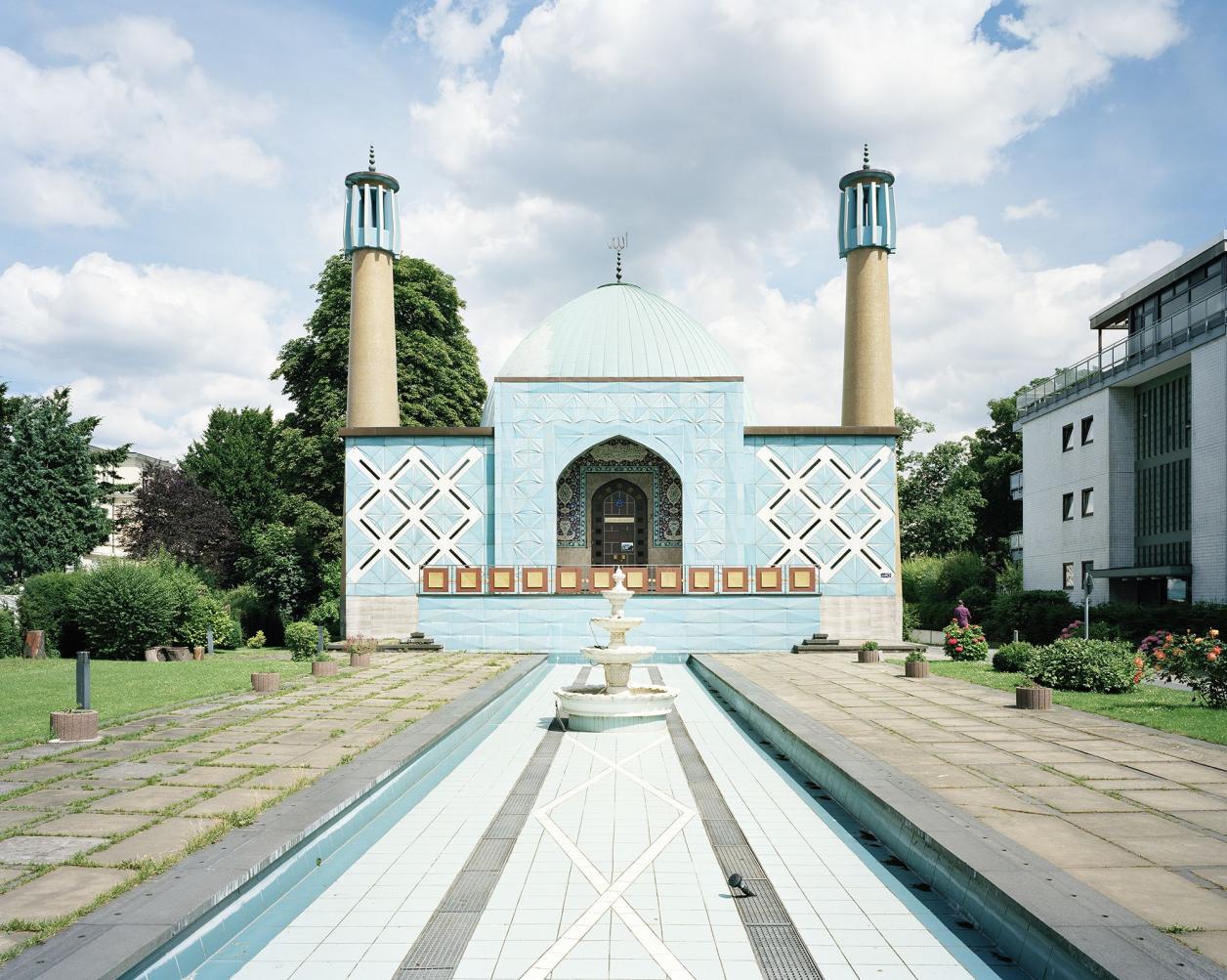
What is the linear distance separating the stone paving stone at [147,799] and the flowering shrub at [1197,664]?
38.3 ft

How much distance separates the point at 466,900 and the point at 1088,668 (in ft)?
36.3

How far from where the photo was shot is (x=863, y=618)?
24484 millimetres

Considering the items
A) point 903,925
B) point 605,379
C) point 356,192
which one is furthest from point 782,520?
point 903,925

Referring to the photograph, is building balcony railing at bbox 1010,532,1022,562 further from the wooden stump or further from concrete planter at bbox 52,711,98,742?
concrete planter at bbox 52,711,98,742

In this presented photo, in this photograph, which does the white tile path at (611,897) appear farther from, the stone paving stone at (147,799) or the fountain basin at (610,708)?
the fountain basin at (610,708)

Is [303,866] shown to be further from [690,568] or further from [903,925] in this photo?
[690,568]

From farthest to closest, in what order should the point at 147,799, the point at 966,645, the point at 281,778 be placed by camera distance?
the point at 966,645 → the point at 281,778 → the point at 147,799

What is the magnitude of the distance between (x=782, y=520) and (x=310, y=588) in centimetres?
1567

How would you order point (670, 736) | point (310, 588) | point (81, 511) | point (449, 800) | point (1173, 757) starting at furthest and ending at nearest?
point (81, 511) < point (310, 588) < point (670, 736) < point (1173, 757) < point (449, 800)

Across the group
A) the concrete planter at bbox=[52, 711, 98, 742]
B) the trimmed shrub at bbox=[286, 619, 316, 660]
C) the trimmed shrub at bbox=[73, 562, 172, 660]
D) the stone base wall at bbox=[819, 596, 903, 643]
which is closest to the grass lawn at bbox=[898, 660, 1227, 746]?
the stone base wall at bbox=[819, 596, 903, 643]

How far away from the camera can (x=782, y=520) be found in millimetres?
25016

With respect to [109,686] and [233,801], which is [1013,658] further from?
[109,686]

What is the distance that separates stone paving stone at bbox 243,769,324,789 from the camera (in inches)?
276

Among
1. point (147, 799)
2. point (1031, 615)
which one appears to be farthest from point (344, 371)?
point (147, 799)
